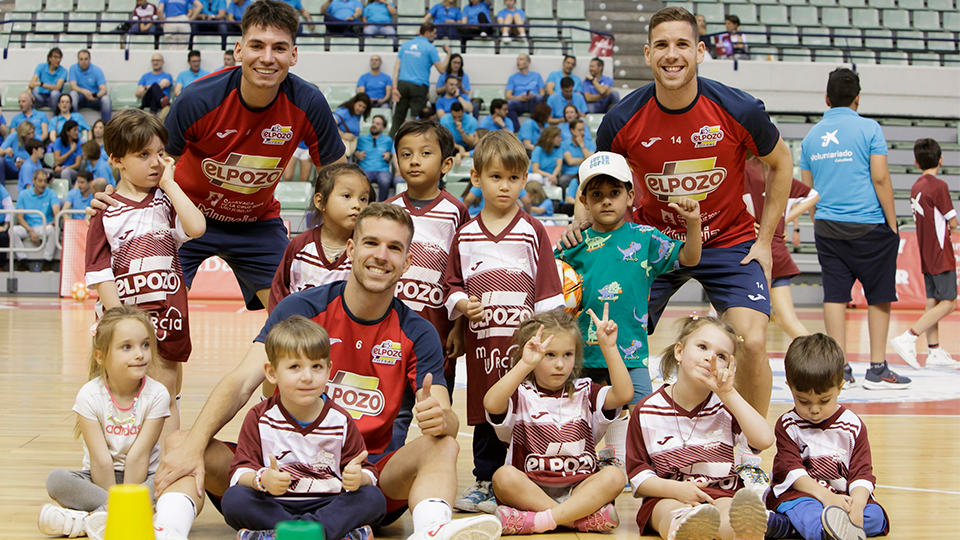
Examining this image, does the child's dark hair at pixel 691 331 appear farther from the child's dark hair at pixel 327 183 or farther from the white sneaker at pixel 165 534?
the white sneaker at pixel 165 534

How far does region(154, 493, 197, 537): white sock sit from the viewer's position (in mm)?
2863

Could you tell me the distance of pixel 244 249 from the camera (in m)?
4.56

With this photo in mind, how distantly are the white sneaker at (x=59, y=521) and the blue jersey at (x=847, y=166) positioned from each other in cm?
544

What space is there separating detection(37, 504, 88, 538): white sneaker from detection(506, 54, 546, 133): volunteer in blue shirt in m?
12.2

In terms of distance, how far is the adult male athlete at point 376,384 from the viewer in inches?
117

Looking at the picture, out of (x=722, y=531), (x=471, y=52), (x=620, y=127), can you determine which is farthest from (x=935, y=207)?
(x=471, y=52)

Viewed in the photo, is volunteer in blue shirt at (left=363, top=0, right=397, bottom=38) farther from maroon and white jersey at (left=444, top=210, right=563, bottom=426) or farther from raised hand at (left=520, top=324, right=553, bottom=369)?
raised hand at (left=520, top=324, right=553, bottom=369)

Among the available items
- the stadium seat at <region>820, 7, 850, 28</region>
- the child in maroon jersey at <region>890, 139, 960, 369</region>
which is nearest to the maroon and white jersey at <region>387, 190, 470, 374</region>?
the child in maroon jersey at <region>890, 139, 960, 369</region>

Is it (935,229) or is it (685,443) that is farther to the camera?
(935,229)

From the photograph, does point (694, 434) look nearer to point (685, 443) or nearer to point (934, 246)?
point (685, 443)

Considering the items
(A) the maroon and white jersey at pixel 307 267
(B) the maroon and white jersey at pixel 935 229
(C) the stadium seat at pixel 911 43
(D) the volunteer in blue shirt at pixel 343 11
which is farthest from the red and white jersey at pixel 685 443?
(C) the stadium seat at pixel 911 43

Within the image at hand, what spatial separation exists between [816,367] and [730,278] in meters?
0.82

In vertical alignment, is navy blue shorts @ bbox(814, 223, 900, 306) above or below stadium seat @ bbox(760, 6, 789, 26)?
below

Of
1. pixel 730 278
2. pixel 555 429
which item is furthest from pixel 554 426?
pixel 730 278
